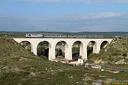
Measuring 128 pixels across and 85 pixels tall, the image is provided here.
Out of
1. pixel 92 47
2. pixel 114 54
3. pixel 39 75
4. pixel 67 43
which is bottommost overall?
pixel 39 75

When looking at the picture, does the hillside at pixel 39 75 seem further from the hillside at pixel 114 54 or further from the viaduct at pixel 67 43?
the viaduct at pixel 67 43

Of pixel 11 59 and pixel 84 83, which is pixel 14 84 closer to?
pixel 84 83

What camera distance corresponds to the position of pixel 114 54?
276ft

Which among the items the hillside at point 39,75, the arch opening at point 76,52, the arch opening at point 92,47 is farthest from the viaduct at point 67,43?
the hillside at point 39,75

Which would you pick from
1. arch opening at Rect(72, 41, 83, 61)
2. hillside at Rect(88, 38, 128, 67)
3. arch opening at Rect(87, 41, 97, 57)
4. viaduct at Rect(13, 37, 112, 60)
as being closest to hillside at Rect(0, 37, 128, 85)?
hillside at Rect(88, 38, 128, 67)

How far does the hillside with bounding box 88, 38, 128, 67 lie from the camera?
8019 centimetres

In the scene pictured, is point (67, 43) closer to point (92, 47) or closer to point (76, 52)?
point (92, 47)

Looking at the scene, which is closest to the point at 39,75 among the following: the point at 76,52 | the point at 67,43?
the point at 67,43

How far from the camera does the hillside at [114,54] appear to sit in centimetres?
8019

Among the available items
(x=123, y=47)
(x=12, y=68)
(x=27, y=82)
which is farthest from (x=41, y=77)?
(x=123, y=47)

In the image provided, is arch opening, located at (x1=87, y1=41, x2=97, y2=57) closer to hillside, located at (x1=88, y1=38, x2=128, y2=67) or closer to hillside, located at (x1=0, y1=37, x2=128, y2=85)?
hillside, located at (x1=88, y1=38, x2=128, y2=67)

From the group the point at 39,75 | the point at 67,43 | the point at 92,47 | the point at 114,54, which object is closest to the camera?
the point at 39,75

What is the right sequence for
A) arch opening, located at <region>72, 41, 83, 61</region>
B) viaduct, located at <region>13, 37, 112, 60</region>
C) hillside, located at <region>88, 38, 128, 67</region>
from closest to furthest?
1. hillside, located at <region>88, 38, 128, 67</region>
2. viaduct, located at <region>13, 37, 112, 60</region>
3. arch opening, located at <region>72, 41, 83, 61</region>

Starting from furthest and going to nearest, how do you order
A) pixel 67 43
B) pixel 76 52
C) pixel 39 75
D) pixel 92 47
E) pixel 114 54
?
pixel 76 52 → pixel 92 47 → pixel 67 43 → pixel 114 54 → pixel 39 75
